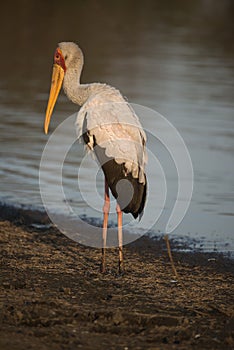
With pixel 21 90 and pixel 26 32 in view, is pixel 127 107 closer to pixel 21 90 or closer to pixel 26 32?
pixel 21 90

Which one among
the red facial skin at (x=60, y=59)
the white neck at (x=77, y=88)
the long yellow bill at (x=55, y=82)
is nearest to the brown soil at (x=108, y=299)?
the long yellow bill at (x=55, y=82)

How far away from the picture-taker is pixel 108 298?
21.0ft

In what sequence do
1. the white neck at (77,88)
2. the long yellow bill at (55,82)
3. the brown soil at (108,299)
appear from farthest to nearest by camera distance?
the long yellow bill at (55,82)
the white neck at (77,88)
the brown soil at (108,299)

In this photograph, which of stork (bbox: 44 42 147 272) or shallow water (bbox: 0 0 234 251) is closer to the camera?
stork (bbox: 44 42 147 272)

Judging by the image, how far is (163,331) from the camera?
5.71 m

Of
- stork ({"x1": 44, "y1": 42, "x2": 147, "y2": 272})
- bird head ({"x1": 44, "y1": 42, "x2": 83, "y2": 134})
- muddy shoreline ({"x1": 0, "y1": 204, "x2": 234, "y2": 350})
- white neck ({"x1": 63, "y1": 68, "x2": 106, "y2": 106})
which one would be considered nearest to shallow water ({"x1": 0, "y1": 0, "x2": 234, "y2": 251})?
muddy shoreline ({"x1": 0, "y1": 204, "x2": 234, "y2": 350})

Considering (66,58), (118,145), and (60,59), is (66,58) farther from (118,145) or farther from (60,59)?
(118,145)

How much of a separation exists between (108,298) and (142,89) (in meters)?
12.4

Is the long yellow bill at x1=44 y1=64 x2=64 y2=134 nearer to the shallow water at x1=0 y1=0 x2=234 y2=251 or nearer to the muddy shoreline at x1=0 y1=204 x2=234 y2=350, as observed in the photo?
the muddy shoreline at x1=0 y1=204 x2=234 y2=350

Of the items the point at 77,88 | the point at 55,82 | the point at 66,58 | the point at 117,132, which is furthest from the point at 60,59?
the point at 117,132

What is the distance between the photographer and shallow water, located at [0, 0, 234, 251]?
10555mm

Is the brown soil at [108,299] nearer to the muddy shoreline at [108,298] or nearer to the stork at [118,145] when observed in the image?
the muddy shoreline at [108,298]

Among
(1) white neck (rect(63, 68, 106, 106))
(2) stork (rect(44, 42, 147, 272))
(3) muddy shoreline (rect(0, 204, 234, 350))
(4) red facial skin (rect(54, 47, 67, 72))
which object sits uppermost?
(4) red facial skin (rect(54, 47, 67, 72))

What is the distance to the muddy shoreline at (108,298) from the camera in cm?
554
